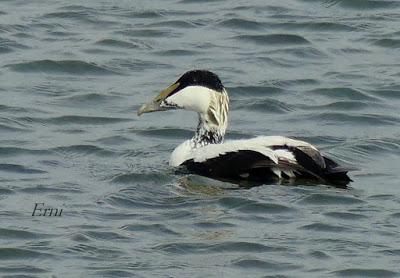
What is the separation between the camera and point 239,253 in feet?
42.5

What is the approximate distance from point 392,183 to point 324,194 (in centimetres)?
79

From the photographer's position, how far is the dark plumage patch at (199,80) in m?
16.1

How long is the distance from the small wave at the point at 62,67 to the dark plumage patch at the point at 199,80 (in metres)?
3.44

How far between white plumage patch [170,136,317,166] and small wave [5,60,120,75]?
371 centimetres

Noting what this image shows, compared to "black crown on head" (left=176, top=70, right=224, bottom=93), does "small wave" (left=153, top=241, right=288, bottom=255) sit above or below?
below

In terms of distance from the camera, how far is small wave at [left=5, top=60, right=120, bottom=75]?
19.3 meters

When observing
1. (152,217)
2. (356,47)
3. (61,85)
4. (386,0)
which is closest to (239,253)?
(152,217)

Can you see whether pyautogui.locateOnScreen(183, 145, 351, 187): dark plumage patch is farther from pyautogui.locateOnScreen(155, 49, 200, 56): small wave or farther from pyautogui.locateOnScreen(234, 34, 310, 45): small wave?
pyautogui.locateOnScreen(234, 34, 310, 45): small wave

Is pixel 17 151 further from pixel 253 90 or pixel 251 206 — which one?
pixel 253 90

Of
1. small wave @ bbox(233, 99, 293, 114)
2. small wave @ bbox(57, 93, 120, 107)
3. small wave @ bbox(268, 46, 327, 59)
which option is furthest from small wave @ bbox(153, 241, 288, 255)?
small wave @ bbox(268, 46, 327, 59)

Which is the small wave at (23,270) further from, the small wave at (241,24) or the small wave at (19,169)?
the small wave at (241,24)

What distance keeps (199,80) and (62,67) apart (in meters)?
3.62

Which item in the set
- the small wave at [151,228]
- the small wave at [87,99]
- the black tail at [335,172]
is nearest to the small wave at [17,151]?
the small wave at [87,99]

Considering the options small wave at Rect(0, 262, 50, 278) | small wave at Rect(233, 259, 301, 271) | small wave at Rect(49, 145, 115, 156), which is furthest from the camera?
small wave at Rect(49, 145, 115, 156)
